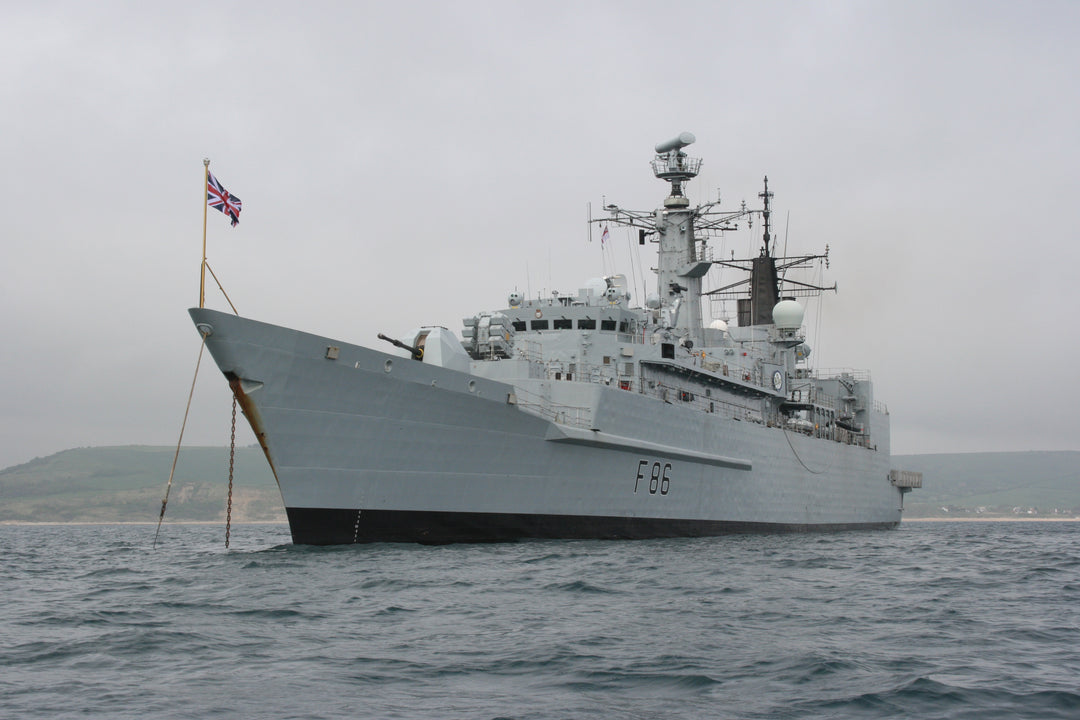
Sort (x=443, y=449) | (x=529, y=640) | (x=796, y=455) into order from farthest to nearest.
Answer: (x=796, y=455)
(x=443, y=449)
(x=529, y=640)

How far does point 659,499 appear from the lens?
24.6 m

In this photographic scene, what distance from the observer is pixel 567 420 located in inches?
862

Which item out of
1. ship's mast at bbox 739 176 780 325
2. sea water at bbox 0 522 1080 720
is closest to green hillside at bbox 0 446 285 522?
ship's mast at bbox 739 176 780 325

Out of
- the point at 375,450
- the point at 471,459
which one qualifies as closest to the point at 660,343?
the point at 471,459

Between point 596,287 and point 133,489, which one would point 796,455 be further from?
point 133,489

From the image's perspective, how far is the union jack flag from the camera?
17.0m

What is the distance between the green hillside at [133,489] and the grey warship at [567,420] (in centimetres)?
7118

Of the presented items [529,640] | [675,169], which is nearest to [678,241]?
[675,169]

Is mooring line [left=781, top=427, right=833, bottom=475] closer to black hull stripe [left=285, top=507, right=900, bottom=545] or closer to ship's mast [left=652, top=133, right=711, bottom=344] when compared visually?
ship's mast [left=652, top=133, right=711, bottom=344]

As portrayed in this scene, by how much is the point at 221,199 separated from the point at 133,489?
363ft

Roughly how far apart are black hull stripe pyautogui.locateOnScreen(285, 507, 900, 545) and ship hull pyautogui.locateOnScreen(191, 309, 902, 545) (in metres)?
0.03

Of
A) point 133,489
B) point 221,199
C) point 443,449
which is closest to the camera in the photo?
point 221,199

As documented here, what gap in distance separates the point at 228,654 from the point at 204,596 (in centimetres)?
399

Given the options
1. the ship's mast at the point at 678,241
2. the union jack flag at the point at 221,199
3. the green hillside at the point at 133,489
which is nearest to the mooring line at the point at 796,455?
the ship's mast at the point at 678,241
